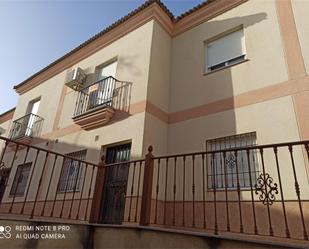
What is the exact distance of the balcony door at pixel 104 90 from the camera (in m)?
8.25

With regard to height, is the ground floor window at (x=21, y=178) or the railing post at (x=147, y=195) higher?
the ground floor window at (x=21, y=178)

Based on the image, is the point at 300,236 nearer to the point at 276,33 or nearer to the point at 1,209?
the point at 276,33

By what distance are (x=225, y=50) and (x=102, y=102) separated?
176 inches

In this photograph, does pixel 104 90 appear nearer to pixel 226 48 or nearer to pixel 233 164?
pixel 226 48

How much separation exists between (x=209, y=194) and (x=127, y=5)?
301 inches

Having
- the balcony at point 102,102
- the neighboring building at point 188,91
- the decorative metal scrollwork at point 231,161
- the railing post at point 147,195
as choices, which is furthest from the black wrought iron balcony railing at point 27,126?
the decorative metal scrollwork at point 231,161

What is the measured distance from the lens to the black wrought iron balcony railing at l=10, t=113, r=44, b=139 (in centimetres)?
1108

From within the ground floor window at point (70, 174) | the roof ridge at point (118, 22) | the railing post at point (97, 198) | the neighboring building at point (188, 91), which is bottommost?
the railing post at point (97, 198)

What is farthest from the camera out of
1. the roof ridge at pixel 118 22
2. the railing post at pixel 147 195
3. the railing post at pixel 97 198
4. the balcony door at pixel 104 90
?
the roof ridge at pixel 118 22

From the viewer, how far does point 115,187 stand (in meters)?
6.82

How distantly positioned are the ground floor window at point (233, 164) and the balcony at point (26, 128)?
8.34 meters

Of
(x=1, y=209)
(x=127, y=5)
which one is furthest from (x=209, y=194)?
(x=1, y=209)

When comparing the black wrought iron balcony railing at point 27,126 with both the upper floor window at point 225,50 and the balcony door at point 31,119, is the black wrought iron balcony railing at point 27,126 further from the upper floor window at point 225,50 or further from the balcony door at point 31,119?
the upper floor window at point 225,50

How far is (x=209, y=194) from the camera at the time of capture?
5.76 metres
